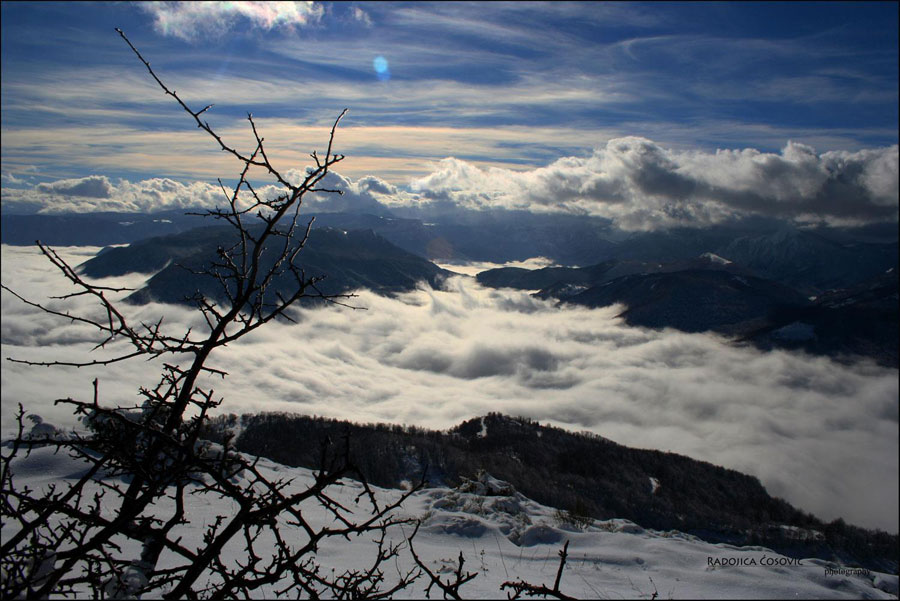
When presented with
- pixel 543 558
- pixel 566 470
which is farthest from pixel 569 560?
pixel 566 470

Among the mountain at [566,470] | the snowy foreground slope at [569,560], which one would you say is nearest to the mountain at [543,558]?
the snowy foreground slope at [569,560]

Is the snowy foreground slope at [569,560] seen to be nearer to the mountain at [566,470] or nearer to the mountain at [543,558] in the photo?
the mountain at [543,558]

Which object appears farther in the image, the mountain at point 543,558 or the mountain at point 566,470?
the mountain at point 566,470

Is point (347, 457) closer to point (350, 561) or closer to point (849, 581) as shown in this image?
point (350, 561)

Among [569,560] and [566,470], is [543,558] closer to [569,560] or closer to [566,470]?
[569,560]

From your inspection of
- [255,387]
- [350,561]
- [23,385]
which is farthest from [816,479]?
[23,385]

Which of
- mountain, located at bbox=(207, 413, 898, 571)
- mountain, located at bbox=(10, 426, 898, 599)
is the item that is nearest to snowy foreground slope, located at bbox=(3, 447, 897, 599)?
mountain, located at bbox=(10, 426, 898, 599)
